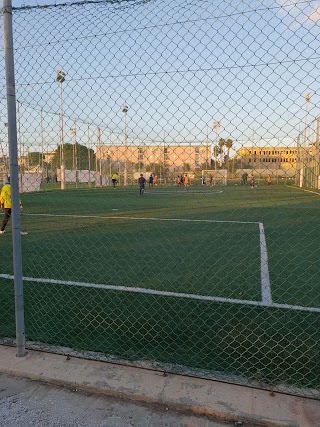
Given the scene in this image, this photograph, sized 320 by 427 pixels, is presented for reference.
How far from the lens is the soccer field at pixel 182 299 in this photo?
3441mm

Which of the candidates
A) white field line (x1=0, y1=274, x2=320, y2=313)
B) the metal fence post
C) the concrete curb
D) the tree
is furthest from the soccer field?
the tree

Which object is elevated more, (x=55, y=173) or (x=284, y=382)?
(x=55, y=173)

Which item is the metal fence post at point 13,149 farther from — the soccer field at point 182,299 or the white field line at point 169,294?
the white field line at point 169,294

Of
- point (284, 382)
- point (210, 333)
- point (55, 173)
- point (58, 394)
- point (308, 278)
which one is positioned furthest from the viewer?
point (55, 173)

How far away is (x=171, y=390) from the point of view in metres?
2.73

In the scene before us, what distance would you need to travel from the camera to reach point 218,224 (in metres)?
12.3

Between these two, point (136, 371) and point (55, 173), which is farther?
point (55, 173)

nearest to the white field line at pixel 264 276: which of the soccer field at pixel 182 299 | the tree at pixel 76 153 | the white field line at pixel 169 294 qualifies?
the soccer field at pixel 182 299

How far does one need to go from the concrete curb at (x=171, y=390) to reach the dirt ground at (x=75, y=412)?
0.07 meters

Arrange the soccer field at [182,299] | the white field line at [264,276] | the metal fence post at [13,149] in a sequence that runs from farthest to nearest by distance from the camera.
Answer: the white field line at [264,276] < the soccer field at [182,299] < the metal fence post at [13,149]

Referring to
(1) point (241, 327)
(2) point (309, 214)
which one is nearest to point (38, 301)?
(1) point (241, 327)

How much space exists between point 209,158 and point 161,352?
1907 mm

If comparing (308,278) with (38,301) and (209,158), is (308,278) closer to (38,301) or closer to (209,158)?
(209,158)

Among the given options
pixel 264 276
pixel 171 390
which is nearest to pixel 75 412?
pixel 171 390
